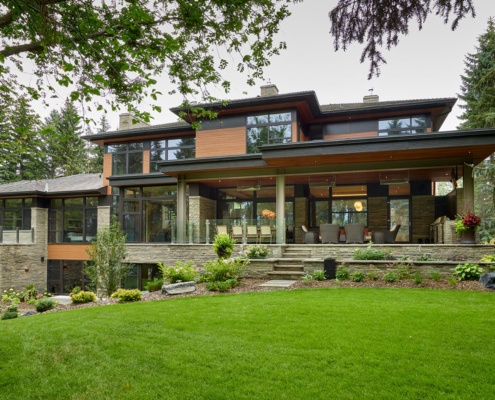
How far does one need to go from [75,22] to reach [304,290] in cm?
721

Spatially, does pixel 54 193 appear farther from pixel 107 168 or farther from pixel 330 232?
pixel 330 232

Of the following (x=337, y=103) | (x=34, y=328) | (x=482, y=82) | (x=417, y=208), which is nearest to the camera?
(x=34, y=328)

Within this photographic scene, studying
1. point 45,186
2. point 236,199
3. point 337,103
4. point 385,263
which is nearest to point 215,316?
point 385,263

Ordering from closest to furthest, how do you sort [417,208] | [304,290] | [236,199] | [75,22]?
[75,22] < [304,290] < [417,208] < [236,199]

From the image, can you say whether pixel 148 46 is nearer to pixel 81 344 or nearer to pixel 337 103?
pixel 81 344

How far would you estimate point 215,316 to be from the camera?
677 cm

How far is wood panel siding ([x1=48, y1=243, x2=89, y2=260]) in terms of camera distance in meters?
21.1

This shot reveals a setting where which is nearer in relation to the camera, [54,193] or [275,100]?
[275,100]

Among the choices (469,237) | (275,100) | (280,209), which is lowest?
(469,237)

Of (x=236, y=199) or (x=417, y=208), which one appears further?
(x=236, y=199)

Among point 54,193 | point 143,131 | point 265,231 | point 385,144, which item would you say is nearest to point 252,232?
point 265,231

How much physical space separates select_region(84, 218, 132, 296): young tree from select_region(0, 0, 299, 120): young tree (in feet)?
27.0

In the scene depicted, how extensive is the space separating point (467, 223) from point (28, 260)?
20196mm

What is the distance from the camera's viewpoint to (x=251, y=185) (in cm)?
1770
